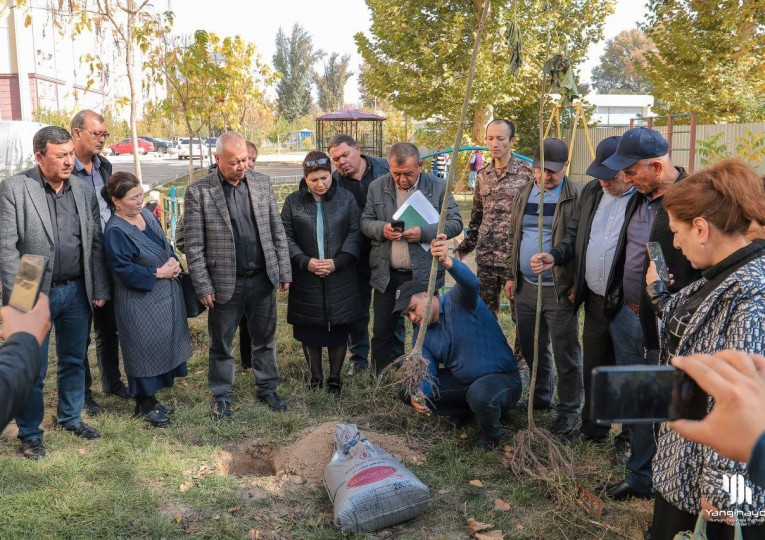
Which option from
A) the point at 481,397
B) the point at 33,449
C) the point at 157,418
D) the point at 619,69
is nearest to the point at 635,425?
the point at 481,397

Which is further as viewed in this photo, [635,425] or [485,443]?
[485,443]

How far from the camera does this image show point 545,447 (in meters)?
3.95

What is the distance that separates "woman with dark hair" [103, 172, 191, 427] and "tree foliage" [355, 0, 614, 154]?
1166 centimetres

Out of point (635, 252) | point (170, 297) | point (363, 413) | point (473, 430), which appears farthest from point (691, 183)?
point (170, 297)

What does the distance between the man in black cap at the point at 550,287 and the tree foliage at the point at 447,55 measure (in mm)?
10925

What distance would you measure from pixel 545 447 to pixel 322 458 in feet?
4.38

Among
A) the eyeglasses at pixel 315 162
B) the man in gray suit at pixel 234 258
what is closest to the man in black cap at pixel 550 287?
the eyeglasses at pixel 315 162

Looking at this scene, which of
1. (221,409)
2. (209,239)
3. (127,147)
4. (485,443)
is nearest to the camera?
(485,443)

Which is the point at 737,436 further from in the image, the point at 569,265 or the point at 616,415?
the point at 569,265

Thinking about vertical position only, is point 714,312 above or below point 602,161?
below

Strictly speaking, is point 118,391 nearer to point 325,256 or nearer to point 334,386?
point 334,386

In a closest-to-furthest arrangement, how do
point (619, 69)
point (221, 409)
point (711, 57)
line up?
point (221, 409)
point (711, 57)
point (619, 69)

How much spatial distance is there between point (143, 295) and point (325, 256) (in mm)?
1366

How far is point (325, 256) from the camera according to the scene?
17.1ft
